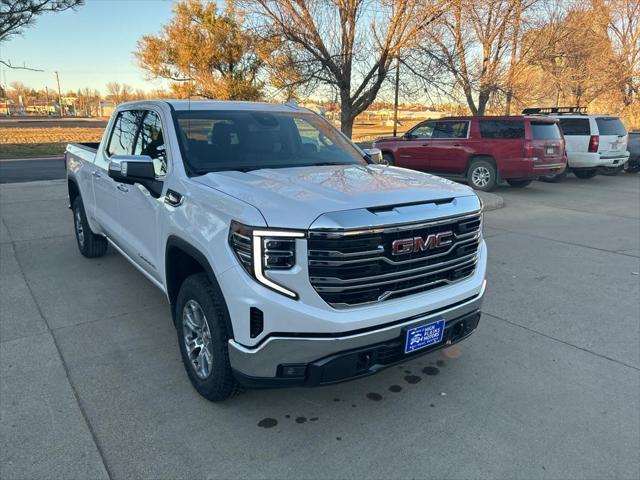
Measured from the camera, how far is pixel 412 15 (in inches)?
458

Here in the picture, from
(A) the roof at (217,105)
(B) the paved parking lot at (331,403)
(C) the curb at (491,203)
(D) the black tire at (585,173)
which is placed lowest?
(B) the paved parking lot at (331,403)

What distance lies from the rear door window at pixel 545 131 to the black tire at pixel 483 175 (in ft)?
3.96

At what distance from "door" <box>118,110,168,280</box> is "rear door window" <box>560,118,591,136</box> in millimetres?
13191

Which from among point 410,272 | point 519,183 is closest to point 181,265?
point 410,272

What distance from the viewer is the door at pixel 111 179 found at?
4.45 metres

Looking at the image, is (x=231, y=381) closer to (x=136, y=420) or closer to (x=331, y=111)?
(x=136, y=420)

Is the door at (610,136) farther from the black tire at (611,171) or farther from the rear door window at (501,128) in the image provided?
the rear door window at (501,128)

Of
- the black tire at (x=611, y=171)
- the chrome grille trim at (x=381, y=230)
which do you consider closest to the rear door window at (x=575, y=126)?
the black tire at (x=611, y=171)

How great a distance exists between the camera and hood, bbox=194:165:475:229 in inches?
99.4

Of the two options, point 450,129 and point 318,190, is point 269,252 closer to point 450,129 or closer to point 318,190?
point 318,190

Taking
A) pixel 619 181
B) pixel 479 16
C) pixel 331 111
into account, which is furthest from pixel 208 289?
pixel 619 181

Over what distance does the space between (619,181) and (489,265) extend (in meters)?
11.8

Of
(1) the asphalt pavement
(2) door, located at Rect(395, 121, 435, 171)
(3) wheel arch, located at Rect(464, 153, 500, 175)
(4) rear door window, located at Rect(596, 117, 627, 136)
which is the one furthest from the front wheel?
(1) the asphalt pavement

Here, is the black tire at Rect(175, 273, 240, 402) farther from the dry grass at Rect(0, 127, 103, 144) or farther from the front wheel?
the dry grass at Rect(0, 127, 103, 144)
